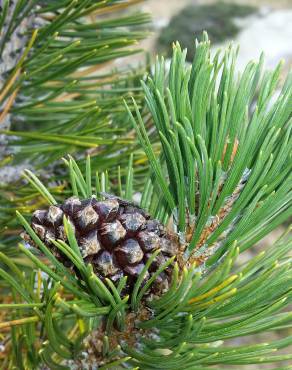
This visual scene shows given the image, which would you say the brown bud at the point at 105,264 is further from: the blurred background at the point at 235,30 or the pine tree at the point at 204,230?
the blurred background at the point at 235,30

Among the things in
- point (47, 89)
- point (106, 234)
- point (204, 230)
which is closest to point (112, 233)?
point (106, 234)

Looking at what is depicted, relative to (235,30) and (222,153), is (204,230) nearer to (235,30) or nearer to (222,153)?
(222,153)

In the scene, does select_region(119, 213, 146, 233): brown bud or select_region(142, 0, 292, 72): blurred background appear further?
select_region(142, 0, 292, 72): blurred background

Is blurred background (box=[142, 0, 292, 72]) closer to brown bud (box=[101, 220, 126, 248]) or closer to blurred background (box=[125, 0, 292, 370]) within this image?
blurred background (box=[125, 0, 292, 370])

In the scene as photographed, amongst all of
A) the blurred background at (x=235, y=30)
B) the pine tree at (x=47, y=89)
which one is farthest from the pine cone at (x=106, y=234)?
the blurred background at (x=235, y=30)

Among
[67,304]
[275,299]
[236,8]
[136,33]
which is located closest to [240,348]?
[275,299]

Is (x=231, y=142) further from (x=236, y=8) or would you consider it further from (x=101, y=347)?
(x=236, y=8)

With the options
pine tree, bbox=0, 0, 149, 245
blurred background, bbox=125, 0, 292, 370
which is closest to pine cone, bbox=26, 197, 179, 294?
pine tree, bbox=0, 0, 149, 245

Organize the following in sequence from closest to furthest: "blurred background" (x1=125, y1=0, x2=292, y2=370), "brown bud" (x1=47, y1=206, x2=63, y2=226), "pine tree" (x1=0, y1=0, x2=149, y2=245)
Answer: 1. "brown bud" (x1=47, y1=206, x2=63, y2=226)
2. "pine tree" (x1=0, y1=0, x2=149, y2=245)
3. "blurred background" (x1=125, y1=0, x2=292, y2=370)
